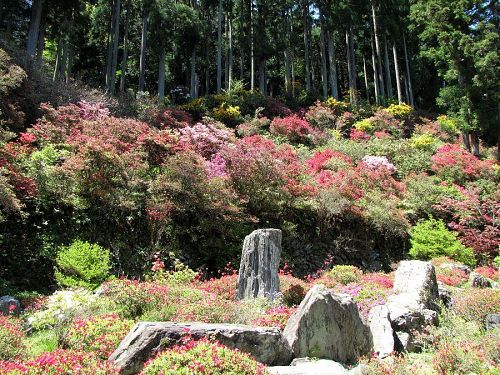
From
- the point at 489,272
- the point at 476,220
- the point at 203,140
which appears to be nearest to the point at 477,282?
the point at 489,272

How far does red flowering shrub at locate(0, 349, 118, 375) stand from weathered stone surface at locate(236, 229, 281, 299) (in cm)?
396

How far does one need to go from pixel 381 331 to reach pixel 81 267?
249 inches

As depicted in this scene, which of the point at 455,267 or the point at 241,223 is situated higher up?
the point at 241,223

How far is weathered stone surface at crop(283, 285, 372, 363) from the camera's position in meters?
6.11

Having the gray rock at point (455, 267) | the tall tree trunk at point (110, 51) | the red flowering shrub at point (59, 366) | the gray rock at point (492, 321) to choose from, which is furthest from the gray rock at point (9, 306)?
the tall tree trunk at point (110, 51)

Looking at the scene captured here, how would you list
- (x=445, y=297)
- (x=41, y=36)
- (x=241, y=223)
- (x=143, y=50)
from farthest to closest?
(x=143, y=50)
(x=41, y=36)
(x=241, y=223)
(x=445, y=297)

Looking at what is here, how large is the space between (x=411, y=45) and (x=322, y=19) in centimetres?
1202

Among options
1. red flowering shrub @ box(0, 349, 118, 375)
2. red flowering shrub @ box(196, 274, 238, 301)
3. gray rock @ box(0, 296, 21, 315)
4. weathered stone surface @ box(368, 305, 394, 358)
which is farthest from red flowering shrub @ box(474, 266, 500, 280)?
gray rock @ box(0, 296, 21, 315)

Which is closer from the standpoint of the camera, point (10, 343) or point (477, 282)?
point (10, 343)

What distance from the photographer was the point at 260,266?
828 cm

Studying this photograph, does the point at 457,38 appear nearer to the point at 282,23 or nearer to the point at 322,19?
the point at 322,19

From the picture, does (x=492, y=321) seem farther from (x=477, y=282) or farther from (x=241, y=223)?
(x=241, y=223)

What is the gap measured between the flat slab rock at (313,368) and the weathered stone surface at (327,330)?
0.22 m

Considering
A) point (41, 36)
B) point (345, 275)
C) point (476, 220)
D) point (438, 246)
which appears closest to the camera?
point (345, 275)
